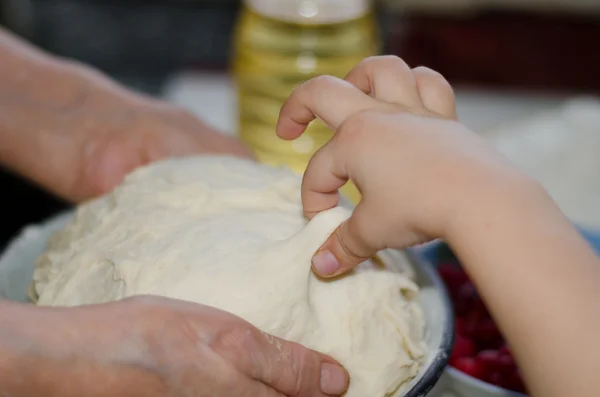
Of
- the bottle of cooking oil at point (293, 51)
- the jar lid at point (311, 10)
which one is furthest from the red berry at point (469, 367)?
the jar lid at point (311, 10)

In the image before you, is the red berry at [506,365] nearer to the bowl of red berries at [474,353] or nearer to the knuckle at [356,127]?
the bowl of red berries at [474,353]

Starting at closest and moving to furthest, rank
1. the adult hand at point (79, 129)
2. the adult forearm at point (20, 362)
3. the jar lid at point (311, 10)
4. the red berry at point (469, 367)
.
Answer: the adult forearm at point (20, 362), the red berry at point (469, 367), the adult hand at point (79, 129), the jar lid at point (311, 10)

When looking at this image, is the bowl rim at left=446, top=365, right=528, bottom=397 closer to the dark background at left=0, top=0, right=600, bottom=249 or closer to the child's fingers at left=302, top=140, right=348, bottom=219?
the child's fingers at left=302, top=140, right=348, bottom=219

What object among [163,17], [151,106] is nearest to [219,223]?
[151,106]

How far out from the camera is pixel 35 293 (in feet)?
2.08

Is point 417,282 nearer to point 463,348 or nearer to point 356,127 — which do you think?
point 463,348

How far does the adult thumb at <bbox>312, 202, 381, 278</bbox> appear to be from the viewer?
Result: 0.51 metres

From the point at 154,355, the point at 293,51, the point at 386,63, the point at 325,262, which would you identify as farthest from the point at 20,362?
the point at 293,51

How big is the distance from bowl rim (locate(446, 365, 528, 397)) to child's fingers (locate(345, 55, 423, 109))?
222mm

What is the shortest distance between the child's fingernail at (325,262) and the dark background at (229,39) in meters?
1.05

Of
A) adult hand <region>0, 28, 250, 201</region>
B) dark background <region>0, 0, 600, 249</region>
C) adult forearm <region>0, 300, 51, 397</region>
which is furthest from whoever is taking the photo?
dark background <region>0, 0, 600, 249</region>

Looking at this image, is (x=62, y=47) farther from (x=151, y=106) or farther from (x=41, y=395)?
(x=41, y=395)

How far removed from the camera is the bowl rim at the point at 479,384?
0.60 metres

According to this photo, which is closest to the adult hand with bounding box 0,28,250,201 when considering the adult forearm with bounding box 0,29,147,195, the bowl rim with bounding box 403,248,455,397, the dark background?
the adult forearm with bounding box 0,29,147,195
